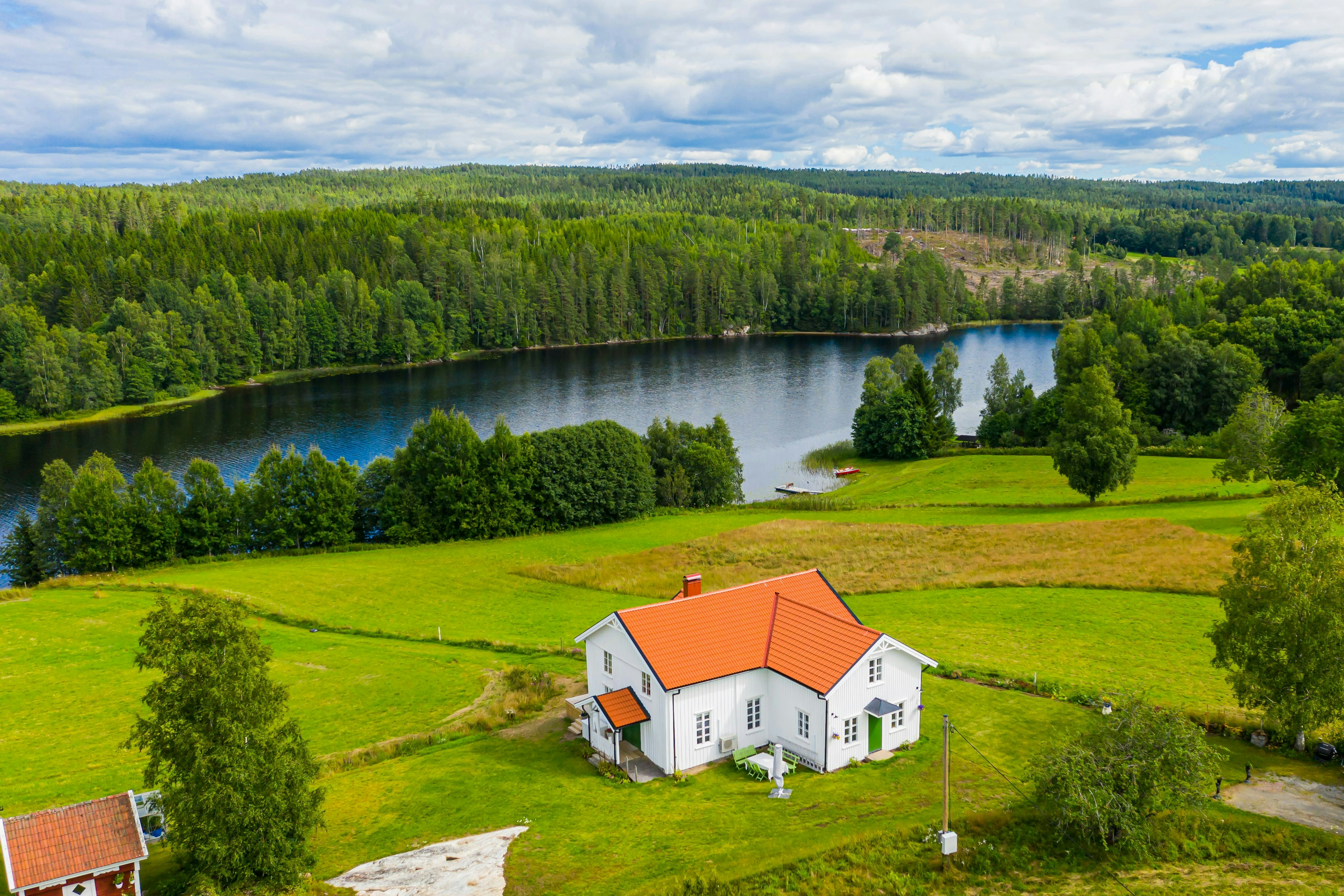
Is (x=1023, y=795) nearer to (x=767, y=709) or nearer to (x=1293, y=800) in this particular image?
(x=1293, y=800)

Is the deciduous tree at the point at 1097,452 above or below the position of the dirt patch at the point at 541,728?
above

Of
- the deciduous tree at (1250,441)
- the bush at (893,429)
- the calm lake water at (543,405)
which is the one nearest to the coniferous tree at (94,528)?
the calm lake water at (543,405)

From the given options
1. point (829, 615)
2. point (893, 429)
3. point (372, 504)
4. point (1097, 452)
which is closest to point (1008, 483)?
point (1097, 452)

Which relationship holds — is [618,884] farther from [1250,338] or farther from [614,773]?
[1250,338]

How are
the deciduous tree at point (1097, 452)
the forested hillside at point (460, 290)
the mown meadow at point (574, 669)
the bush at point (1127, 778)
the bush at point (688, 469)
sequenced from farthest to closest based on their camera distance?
the forested hillside at point (460, 290)
the bush at point (688, 469)
the deciduous tree at point (1097, 452)
the mown meadow at point (574, 669)
the bush at point (1127, 778)

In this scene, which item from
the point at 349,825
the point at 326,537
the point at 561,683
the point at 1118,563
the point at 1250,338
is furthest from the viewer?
the point at 1250,338

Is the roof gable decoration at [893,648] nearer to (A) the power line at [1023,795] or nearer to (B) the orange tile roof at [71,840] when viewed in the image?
(A) the power line at [1023,795]

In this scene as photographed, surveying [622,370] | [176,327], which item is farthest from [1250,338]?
[176,327]
